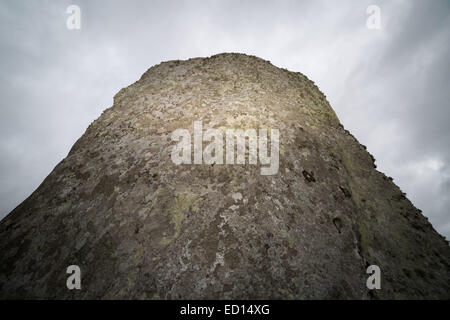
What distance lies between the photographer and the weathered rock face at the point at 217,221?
410cm

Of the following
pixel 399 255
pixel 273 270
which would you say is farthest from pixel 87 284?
pixel 399 255

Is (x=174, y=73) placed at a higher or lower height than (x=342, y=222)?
higher

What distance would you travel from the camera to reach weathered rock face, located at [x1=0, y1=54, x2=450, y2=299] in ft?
13.4

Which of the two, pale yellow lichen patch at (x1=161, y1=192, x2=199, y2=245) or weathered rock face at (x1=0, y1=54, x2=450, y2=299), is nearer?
weathered rock face at (x1=0, y1=54, x2=450, y2=299)

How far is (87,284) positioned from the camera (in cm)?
415

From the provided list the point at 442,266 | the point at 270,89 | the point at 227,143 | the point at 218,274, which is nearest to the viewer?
the point at 218,274

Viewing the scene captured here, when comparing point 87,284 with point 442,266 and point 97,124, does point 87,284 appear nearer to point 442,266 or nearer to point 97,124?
point 97,124

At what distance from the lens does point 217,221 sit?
15.5 feet

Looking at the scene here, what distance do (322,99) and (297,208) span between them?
5.97m

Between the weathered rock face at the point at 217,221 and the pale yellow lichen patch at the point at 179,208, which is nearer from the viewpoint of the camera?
the weathered rock face at the point at 217,221

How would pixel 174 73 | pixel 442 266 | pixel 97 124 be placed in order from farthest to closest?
pixel 174 73 < pixel 97 124 < pixel 442 266

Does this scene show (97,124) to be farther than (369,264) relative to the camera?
Yes

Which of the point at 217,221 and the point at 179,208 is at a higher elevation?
the point at 179,208

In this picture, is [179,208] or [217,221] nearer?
[217,221]
